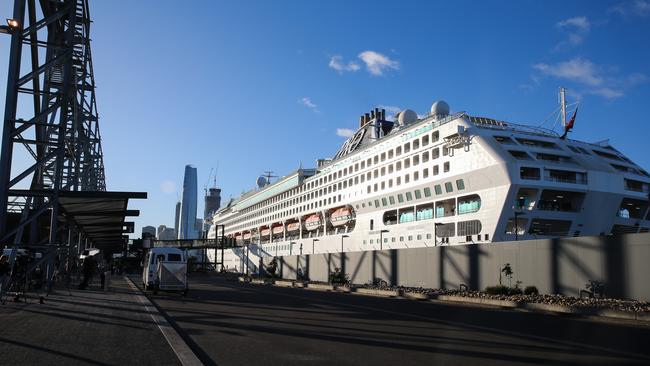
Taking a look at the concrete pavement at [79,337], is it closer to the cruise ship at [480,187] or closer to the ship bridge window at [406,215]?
the cruise ship at [480,187]

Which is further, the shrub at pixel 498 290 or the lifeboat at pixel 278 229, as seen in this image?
the lifeboat at pixel 278 229

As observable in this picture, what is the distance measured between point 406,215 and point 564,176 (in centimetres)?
1340

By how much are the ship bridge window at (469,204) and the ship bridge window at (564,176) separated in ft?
16.0

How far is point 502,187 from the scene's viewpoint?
116 ft

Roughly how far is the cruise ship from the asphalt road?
67.9 ft

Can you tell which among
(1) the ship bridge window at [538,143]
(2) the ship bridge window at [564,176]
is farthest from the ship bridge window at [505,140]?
(2) the ship bridge window at [564,176]

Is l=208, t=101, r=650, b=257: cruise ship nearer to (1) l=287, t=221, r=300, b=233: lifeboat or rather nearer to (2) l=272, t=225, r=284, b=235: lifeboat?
(1) l=287, t=221, r=300, b=233: lifeboat

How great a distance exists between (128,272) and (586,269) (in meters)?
61.5

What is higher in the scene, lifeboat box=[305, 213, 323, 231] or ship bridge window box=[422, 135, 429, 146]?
ship bridge window box=[422, 135, 429, 146]

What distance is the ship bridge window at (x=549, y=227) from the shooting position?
3669cm

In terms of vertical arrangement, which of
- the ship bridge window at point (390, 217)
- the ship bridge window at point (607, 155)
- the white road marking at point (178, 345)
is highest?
the ship bridge window at point (607, 155)

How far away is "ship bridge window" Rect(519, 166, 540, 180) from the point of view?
36.3 meters

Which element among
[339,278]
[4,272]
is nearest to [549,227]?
[339,278]

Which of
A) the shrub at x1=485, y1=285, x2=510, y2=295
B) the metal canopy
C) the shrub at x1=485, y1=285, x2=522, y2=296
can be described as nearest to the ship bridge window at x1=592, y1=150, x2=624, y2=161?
the shrub at x1=485, y1=285, x2=522, y2=296
